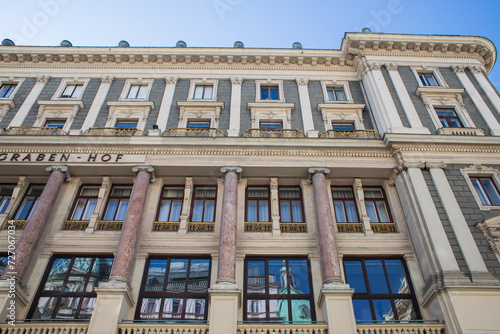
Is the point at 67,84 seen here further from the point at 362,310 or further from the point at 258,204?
the point at 362,310

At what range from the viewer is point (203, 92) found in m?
26.1

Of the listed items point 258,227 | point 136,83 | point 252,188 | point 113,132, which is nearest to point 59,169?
point 113,132

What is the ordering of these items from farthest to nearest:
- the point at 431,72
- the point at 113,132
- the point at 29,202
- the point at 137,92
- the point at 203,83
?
the point at 203,83, the point at 431,72, the point at 137,92, the point at 113,132, the point at 29,202

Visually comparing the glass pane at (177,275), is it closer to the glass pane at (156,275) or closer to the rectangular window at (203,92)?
the glass pane at (156,275)

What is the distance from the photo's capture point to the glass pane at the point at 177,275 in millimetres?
17094

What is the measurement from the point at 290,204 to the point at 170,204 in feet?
20.7

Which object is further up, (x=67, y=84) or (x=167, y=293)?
(x=67, y=84)

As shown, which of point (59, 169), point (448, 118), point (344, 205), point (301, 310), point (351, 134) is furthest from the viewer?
point (448, 118)

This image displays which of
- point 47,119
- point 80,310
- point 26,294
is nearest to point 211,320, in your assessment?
point 80,310

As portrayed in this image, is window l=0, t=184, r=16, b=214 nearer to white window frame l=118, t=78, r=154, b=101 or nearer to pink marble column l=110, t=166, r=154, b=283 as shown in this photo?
pink marble column l=110, t=166, r=154, b=283

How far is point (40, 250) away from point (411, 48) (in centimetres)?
2565

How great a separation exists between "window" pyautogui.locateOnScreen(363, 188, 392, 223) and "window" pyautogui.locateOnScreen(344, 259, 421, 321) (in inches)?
95.6

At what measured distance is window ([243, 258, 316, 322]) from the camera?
16.2 m

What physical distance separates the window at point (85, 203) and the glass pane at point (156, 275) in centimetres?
460
